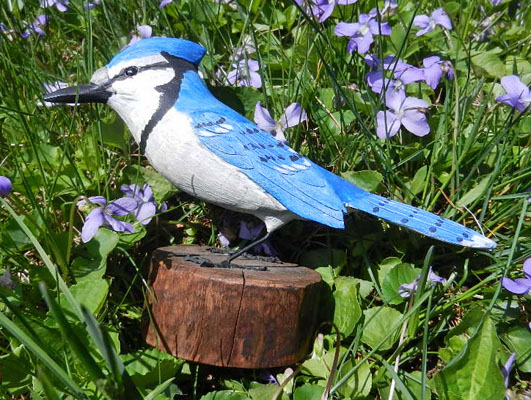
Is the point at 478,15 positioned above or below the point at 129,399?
→ above

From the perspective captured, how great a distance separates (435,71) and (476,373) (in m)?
1.07

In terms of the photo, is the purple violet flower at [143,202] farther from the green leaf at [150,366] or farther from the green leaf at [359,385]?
the green leaf at [359,385]

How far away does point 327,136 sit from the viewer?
7.62ft

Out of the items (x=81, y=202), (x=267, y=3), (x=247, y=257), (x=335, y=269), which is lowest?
(x=335, y=269)

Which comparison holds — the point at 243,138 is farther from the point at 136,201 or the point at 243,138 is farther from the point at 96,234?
the point at 96,234

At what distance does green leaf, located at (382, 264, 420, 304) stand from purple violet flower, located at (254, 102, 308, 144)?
1.84 ft

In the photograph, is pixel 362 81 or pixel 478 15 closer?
pixel 362 81

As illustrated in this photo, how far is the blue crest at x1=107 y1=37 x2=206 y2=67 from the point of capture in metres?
1.83

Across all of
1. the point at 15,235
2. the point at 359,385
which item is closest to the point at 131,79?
the point at 15,235

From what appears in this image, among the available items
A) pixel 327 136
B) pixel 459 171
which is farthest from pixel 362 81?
pixel 459 171

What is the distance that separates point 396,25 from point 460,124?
609 millimetres

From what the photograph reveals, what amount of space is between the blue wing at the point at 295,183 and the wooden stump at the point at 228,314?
8.6 inches

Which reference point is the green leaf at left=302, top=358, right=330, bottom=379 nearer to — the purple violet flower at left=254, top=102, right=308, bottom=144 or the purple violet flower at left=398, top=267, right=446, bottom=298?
the purple violet flower at left=398, top=267, right=446, bottom=298

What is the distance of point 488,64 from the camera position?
2512mm
